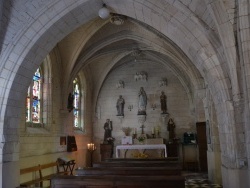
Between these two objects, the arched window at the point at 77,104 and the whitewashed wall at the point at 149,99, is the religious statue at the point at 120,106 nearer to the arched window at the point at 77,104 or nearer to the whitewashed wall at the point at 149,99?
the whitewashed wall at the point at 149,99

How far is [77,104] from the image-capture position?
13.8 metres

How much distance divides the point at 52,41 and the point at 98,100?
7.94 metres

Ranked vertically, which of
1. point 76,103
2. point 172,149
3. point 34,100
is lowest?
point 172,149

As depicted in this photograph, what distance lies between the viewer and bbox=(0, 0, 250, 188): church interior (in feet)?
18.0

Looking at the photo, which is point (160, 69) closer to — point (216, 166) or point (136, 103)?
point (136, 103)

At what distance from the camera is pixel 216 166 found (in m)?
8.88

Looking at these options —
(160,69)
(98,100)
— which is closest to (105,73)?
(98,100)

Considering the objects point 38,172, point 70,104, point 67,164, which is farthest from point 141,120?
point 38,172

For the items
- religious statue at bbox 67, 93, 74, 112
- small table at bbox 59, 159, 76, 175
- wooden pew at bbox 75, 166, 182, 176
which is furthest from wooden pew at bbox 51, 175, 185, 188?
religious statue at bbox 67, 93, 74, 112

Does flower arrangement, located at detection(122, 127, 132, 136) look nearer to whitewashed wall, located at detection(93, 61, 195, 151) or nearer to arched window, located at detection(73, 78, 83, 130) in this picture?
whitewashed wall, located at detection(93, 61, 195, 151)

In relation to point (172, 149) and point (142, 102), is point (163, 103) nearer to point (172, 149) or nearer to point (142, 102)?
point (142, 102)

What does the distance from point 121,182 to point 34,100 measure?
6.23 metres

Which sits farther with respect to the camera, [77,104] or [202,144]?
[77,104]

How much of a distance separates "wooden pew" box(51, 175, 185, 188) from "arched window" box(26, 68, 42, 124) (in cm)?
511
